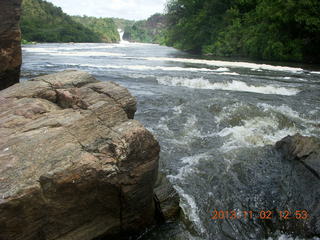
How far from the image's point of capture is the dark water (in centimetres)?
507

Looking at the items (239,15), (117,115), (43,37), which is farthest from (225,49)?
(43,37)

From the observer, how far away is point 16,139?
13.4 ft

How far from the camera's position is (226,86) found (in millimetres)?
14250

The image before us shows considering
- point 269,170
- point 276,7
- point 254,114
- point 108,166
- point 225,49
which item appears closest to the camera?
point 108,166

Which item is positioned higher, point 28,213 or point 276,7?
point 276,7

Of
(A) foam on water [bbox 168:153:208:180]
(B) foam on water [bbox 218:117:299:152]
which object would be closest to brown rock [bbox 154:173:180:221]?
(A) foam on water [bbox 168:153:208:180]

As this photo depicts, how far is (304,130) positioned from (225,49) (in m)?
30.0

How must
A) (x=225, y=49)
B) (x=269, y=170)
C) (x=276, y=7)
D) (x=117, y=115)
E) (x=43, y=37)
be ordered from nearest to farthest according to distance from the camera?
(x=117, y=115), (x=269, y=170), (x=276, y=7), (x=225, y=49), (x=43, y=37)

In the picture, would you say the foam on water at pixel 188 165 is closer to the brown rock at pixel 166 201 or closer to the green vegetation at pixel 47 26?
the brown rock at pixel 166 201

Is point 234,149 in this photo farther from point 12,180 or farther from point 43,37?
point 43,37

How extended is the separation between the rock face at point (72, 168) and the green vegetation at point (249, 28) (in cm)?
2355

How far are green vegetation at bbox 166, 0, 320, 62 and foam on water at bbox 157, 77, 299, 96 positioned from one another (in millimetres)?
13088

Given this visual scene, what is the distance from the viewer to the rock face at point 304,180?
15.6ft
